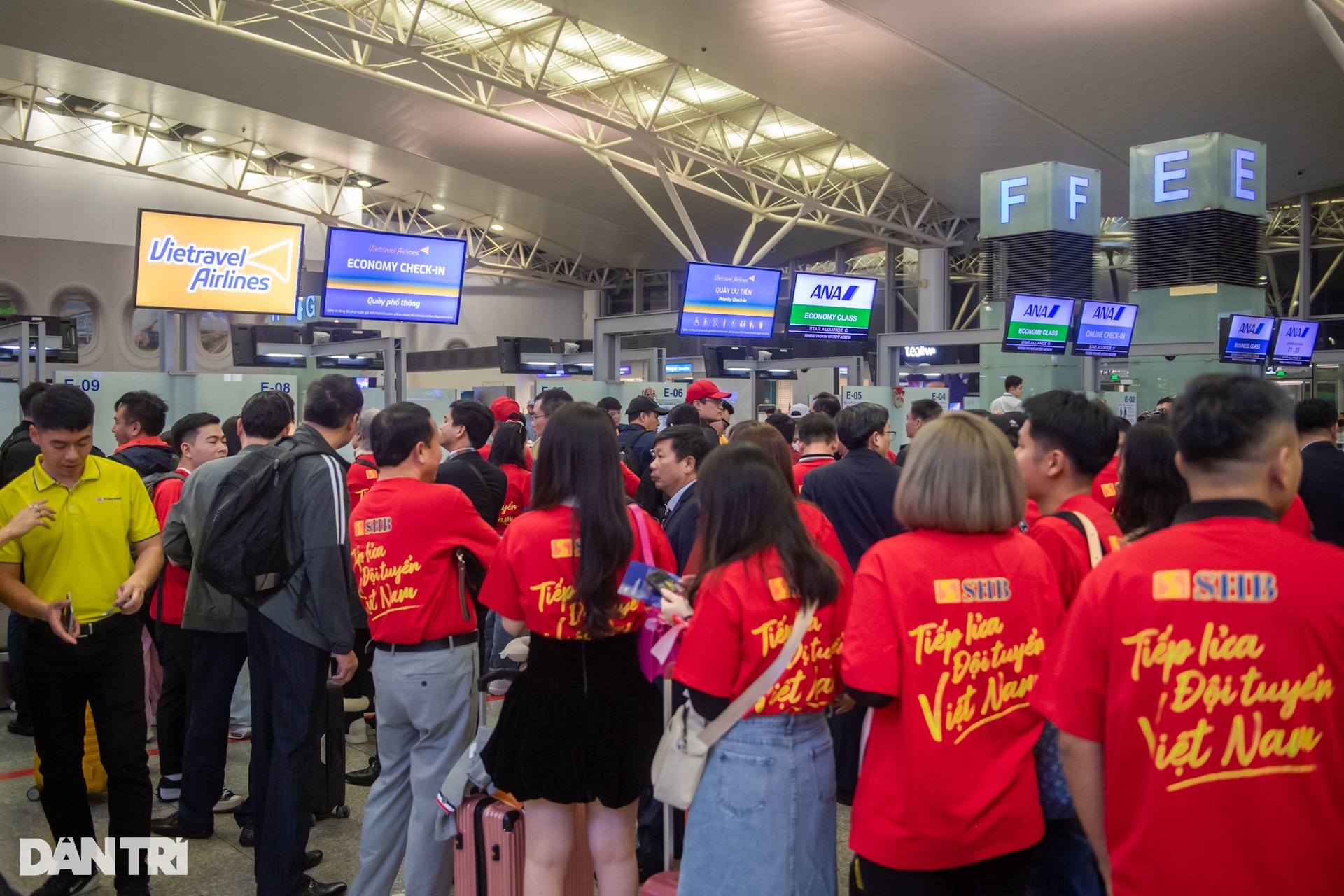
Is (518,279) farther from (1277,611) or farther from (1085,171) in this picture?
(1277,611)

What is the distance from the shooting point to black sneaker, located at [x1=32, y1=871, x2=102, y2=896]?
322 centimetres

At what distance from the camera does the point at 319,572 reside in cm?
306

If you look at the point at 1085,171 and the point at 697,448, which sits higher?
the point at 1085,171

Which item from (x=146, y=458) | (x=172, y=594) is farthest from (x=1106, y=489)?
(x=146, y=458)

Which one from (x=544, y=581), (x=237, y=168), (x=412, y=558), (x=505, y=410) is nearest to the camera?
(x=544, y=581)

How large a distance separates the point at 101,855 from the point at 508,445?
2.39 m

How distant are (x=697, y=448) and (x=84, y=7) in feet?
48.9

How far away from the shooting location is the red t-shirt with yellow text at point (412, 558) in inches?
112

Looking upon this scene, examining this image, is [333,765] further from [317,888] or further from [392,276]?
[392,276]

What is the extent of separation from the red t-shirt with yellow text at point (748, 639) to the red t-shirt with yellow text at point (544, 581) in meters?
0.45

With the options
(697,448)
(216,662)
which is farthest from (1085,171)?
(216,662)

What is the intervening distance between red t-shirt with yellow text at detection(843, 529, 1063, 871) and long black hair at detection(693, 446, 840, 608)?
0.61 ft

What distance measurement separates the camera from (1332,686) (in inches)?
57.5

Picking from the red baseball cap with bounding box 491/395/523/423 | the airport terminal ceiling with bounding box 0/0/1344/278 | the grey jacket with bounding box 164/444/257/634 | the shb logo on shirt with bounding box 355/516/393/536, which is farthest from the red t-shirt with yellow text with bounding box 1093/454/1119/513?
the airport terminal ceiling with bounding box 0/0/1344/278
